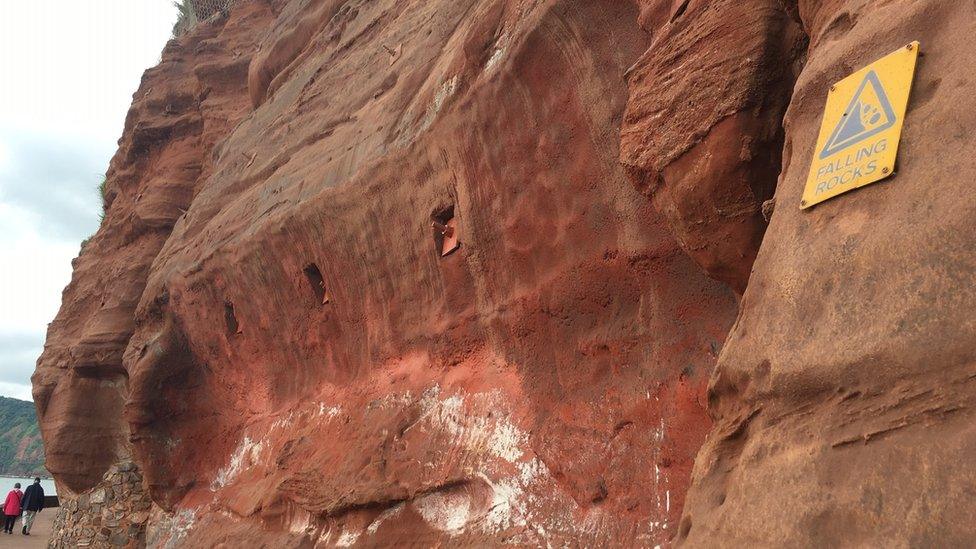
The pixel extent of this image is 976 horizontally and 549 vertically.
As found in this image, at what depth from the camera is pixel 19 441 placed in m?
78.6

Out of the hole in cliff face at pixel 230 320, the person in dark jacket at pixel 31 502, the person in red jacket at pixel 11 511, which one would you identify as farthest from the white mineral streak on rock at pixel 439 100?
the person in red jacket at pixel 11 511

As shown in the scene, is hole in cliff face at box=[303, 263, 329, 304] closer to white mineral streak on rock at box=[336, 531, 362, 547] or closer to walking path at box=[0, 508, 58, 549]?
white mineral streak on rock at box=[336, 531, 362, 547]

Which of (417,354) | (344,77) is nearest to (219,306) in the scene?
(344,77)

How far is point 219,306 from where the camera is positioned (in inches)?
351

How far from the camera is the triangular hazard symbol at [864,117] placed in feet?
6.95

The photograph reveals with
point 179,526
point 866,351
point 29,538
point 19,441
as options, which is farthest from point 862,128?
point 19,441

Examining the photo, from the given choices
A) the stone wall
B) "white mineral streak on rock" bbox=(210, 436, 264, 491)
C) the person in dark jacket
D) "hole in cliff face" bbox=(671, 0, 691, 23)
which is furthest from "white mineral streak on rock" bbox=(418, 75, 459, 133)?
the person in dark jacket

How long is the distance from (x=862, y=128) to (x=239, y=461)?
301 inches

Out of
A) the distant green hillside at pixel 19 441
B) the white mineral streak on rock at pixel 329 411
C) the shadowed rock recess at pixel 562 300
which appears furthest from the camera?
the distant green hillside at pixel 19 441

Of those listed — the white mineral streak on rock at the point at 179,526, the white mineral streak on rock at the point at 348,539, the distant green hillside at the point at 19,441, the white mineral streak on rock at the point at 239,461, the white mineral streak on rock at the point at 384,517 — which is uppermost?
the distant green hillside at the point at 19,441

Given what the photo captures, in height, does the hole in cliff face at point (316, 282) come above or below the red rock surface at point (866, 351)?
above

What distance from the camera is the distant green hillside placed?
74.4 meters

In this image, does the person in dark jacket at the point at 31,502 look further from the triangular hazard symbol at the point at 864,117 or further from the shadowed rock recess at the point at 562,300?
the triangular hazard symbol at the point at 864,117

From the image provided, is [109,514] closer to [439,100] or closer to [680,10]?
[439,100]
